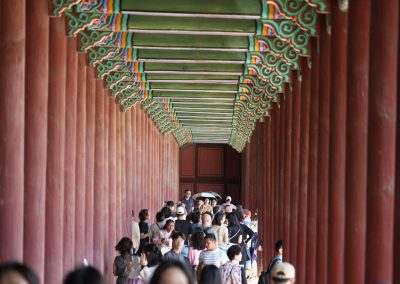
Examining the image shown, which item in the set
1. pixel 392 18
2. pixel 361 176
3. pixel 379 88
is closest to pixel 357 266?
pixel 361 176

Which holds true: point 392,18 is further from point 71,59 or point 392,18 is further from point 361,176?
point 71,59

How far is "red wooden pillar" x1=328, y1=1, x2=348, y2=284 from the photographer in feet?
32.4

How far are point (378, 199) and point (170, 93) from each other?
15.6m

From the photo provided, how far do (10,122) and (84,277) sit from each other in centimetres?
549

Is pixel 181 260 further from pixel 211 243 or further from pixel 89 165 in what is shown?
pixel 89 165

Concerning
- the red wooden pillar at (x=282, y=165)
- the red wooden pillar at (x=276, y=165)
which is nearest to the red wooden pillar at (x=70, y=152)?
the red wooden pillar at (x=282, y=165)

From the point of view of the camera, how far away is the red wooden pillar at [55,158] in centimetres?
1127

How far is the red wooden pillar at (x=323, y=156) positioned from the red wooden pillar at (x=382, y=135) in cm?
365

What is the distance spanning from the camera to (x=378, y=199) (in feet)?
24.1

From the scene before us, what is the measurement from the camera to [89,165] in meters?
14.9

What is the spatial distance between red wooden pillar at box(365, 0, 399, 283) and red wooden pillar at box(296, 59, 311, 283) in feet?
19.9

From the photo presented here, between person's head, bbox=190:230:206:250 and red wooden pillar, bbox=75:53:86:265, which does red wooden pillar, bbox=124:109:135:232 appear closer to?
red wooden pillar, bbox=75:53:86:265

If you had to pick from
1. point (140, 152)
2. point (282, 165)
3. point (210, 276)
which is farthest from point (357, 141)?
point (140, 152)

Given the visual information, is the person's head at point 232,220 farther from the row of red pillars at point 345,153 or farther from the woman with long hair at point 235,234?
the row of red pillars at point 345,153
